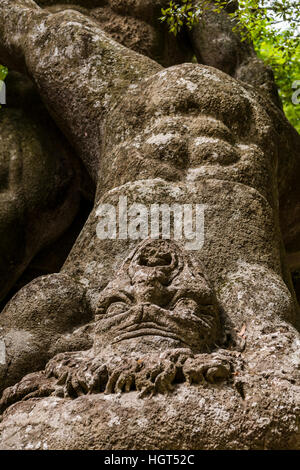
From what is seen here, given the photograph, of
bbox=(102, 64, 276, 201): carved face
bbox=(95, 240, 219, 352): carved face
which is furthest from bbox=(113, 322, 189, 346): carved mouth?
bbox=(102, 64, 276, 201): carved face

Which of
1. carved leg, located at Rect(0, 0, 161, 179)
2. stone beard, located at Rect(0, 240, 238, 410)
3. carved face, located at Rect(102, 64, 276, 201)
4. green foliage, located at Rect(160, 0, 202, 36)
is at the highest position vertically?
green foliage, located at Rect(160, 0, 202, 36)

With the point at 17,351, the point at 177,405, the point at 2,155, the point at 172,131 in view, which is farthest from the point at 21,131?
the point at 177,405

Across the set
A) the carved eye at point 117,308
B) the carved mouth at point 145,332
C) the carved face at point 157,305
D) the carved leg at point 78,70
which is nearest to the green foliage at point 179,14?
the carved leg at point 78,70

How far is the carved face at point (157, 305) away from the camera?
2.02m

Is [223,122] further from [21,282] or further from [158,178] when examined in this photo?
[21,282]

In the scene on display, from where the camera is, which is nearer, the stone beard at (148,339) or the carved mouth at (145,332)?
the stone beard at (148,339)

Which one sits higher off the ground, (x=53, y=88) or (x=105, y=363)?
(x=53, y=88)

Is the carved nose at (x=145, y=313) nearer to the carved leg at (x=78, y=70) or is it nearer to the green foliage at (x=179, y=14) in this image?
the carved leg at (x=78, y=70)

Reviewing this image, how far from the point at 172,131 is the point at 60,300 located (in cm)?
110

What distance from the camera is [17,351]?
240 cm

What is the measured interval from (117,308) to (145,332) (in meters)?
0.20

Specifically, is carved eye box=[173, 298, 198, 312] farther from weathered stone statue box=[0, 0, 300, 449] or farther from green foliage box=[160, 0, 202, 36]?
green foliage box=[160, 0, 202, 36]

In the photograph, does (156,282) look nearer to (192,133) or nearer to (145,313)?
(145,313)

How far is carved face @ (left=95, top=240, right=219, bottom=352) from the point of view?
202cm
